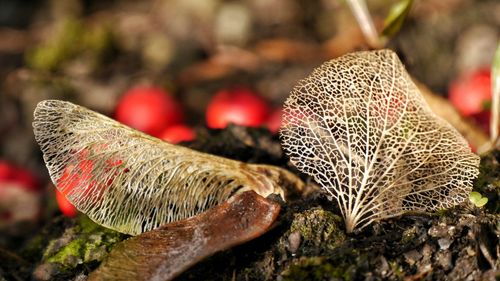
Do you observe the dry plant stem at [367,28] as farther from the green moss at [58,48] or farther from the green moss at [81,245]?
the green moss at [58,48]

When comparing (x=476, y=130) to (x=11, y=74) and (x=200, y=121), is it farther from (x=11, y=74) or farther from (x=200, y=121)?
(x=11, y=74)

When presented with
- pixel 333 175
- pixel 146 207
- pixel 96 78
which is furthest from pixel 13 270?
pixel 96 78

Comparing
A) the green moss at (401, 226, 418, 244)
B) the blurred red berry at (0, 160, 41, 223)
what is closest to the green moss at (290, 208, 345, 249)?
the green moss at (401, 226, 418, 244)

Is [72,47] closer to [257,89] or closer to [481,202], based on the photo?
[257,89]

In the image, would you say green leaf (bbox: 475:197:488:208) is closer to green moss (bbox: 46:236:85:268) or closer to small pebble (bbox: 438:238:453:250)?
small pebble (bbox: 438:238:453:250)

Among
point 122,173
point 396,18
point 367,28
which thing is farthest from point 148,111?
point 122,173

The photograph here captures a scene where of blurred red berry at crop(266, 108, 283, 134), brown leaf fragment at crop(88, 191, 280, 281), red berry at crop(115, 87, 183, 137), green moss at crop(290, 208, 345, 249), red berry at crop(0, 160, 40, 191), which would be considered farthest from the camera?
red berry at crop(115, 87, 183, 137)

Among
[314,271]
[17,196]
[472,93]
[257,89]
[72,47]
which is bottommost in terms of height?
[17,196]
